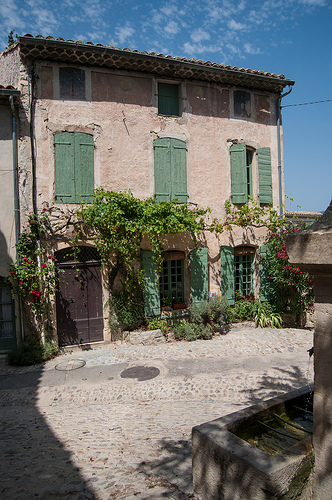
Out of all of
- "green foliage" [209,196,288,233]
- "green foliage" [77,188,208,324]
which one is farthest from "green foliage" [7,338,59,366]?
"green foliage" [209,196,288,233]

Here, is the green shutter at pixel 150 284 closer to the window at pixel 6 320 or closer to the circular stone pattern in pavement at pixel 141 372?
the circular stone pattern in pavement at pixel 141 372

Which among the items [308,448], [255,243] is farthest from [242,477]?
[255,243]

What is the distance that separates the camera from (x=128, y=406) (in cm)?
541

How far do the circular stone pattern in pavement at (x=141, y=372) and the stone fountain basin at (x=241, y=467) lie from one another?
395cm

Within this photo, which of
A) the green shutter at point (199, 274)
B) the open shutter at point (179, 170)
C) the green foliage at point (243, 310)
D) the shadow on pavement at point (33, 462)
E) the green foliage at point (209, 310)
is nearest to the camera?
the shadow on pavement at point (33, 462)

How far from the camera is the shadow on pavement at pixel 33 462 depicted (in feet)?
9.50

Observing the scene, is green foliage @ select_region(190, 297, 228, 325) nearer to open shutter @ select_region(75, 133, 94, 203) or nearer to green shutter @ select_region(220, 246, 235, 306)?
green shutter @ select_region(220, 246, 235, 306)

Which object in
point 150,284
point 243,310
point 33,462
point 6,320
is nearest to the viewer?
point 33,462

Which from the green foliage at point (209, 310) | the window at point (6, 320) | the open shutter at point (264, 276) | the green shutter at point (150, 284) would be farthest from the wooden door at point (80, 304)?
the open shutter at point (264, 276)

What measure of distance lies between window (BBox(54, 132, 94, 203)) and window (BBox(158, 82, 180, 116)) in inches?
90.5

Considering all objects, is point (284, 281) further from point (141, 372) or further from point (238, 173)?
point (141, 372)

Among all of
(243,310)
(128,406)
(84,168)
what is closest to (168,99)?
(84,168)

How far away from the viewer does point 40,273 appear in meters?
7.72

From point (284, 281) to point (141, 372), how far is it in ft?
16.1
